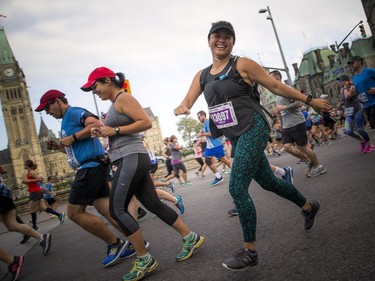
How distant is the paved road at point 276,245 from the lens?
2113 millimetres

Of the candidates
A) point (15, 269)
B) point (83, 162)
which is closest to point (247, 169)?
point (83, 162)

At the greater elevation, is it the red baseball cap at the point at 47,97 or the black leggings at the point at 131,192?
the red baseball cap at the point at 47,97

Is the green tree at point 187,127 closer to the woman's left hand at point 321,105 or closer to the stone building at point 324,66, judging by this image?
the stone building at point 324,66

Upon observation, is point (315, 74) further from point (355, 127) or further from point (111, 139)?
point (111, 139)

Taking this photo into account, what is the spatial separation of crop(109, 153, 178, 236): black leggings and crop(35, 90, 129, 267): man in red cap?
2.18ft

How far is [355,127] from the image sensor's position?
7.36 m

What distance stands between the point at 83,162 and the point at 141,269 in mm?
1443

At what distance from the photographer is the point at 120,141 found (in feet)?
9.89

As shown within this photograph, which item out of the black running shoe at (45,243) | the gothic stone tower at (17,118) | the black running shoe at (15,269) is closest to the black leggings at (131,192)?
the black running shoe at (15,269)

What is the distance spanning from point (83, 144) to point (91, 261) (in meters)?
1.58

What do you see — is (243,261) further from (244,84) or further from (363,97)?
(363,97)

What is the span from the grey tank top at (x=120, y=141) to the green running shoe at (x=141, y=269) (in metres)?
1.02

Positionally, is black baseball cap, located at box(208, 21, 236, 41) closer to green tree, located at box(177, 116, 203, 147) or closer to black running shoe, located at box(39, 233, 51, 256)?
black running shoe, located at box(39, 233, 51, 256)

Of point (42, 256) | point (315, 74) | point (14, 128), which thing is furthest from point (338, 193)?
point (14, 128)
